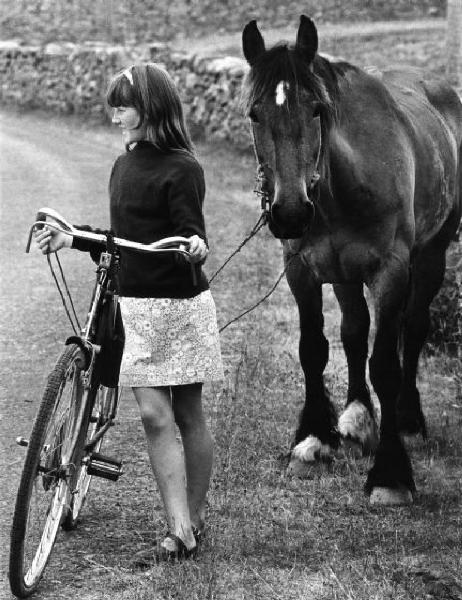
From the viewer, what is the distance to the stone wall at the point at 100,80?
57.6 ft

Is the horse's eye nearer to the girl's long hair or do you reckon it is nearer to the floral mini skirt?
the girl's long hair

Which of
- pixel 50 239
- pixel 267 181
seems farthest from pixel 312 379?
pixel 50 239

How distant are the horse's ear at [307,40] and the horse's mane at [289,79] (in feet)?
0.07

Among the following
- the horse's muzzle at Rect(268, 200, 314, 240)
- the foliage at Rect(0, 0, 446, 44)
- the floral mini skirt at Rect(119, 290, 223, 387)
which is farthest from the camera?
the foliage at Rect(0, 0, 446, 44)

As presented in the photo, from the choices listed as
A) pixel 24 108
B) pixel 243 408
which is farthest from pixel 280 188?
pixel 24 108

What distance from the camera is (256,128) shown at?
502 cm

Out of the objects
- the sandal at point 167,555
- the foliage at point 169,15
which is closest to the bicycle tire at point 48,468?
the sandal at point 167,555

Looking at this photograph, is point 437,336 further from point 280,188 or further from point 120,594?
point 120,594

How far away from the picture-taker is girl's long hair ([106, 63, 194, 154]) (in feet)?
14.5

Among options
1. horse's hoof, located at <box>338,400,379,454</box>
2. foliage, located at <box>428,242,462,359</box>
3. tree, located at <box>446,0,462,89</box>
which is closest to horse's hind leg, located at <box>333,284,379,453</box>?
horse's hoof, located at <box>338,400,379,454</box>

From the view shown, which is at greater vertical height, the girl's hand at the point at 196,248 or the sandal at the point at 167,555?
the girl's hand at the point at 196,248

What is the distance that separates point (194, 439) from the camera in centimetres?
466

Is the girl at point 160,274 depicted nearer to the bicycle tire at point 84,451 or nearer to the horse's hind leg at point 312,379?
the bicycle tire at point 84,451

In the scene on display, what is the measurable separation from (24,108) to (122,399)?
1591 cm
